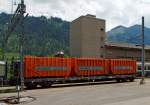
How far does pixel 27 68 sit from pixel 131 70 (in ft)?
64.4

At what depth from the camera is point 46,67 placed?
3662 centimetres

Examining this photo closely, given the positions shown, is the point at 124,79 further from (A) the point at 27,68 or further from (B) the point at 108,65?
(A) the point at 27,68

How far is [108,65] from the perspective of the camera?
1780 inches

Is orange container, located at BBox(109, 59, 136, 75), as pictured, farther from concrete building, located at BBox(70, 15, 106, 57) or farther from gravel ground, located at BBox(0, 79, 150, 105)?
concrete building, located at BBox(70, 15, 106, 57)

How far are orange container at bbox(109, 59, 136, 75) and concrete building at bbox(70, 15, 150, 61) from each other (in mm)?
24789

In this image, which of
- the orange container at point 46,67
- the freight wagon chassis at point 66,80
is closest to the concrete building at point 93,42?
the freight wagon chassis at point 66,80

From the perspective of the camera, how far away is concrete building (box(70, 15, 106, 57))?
76.2 m

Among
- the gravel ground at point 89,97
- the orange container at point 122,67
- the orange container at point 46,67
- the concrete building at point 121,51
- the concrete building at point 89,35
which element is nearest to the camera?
the gravel ground at point 89,97

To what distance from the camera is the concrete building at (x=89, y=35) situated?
76.2 metres

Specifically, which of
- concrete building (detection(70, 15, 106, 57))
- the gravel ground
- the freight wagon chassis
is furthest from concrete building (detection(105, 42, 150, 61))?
the gravel ground

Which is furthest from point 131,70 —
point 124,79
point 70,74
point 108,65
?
point 70,74

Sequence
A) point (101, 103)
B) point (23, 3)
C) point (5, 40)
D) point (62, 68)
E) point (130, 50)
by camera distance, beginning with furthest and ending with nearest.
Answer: point (130, 50)
point (5, 40)
point (62, 68)
point (23, 3)
point (101, 103)

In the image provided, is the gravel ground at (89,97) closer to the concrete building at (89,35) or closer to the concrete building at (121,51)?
the concrete building at (121,51)

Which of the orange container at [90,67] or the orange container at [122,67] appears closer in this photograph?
the orange container at [90,67]
